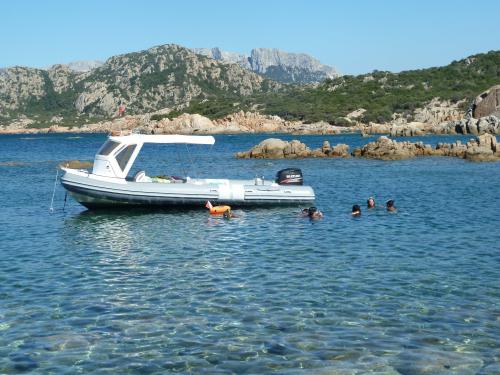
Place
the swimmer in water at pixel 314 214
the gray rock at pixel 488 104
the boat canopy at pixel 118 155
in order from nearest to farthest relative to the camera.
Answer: the swimmer in water at pixel 314 214 → the boat canopy at pixel 118 155 → the gray rock at pixel 488 104

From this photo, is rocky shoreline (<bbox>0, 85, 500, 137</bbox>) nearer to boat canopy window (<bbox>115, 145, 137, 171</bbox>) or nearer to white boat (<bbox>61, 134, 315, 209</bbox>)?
white boat (<bbox>61, 134, 315, 209</bbox>)

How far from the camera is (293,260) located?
19.2m

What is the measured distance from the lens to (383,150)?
210 feet

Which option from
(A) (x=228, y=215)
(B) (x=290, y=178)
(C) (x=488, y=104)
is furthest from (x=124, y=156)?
(C) (x=488, y=104)

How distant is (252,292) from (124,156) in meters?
15.6

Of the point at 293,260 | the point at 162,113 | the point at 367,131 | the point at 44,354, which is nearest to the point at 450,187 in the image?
the point at 293,260

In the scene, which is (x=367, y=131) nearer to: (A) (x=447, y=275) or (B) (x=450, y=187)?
(B) (x=450, y=187)

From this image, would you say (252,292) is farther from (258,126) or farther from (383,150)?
(258,126)

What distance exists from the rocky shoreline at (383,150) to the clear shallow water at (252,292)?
33581mm

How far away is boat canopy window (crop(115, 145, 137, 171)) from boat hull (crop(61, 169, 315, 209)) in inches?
43.9

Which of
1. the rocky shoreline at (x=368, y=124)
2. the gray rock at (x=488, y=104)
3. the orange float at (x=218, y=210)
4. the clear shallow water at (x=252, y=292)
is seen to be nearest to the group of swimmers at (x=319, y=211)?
the clear shallow water at (x=252, y=292)

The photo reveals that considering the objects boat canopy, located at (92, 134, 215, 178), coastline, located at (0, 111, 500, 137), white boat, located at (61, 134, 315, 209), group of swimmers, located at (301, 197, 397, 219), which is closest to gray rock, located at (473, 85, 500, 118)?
coastline, located at (0, 111, 500, 137)

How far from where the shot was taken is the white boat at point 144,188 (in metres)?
28.5

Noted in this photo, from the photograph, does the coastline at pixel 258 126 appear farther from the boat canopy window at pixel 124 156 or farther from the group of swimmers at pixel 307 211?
the boat canopy window at pixel 124 156
